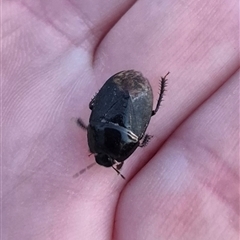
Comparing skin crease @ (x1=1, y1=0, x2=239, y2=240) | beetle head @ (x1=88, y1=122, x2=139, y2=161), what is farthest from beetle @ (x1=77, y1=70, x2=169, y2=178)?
skin crease @ (x1=1, y1=0, x2=239, y2=240)

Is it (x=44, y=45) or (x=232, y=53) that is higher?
(x=232, y=53)

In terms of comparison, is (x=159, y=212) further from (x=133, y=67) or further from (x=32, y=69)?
(x=32, y=69)

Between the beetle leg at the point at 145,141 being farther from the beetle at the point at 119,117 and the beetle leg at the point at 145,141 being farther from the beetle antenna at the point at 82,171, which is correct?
the beetle antenna at the point at 82,171

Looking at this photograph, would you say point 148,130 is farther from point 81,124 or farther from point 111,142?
point 81,124

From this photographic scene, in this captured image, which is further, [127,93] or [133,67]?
[133,67]

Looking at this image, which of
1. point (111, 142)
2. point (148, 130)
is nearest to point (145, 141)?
point (148, 130)

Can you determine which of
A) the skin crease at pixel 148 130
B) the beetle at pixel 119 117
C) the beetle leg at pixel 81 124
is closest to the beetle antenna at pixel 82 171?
the skin crease at pixel 148 130

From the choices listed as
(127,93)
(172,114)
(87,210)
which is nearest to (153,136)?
(172,114)
